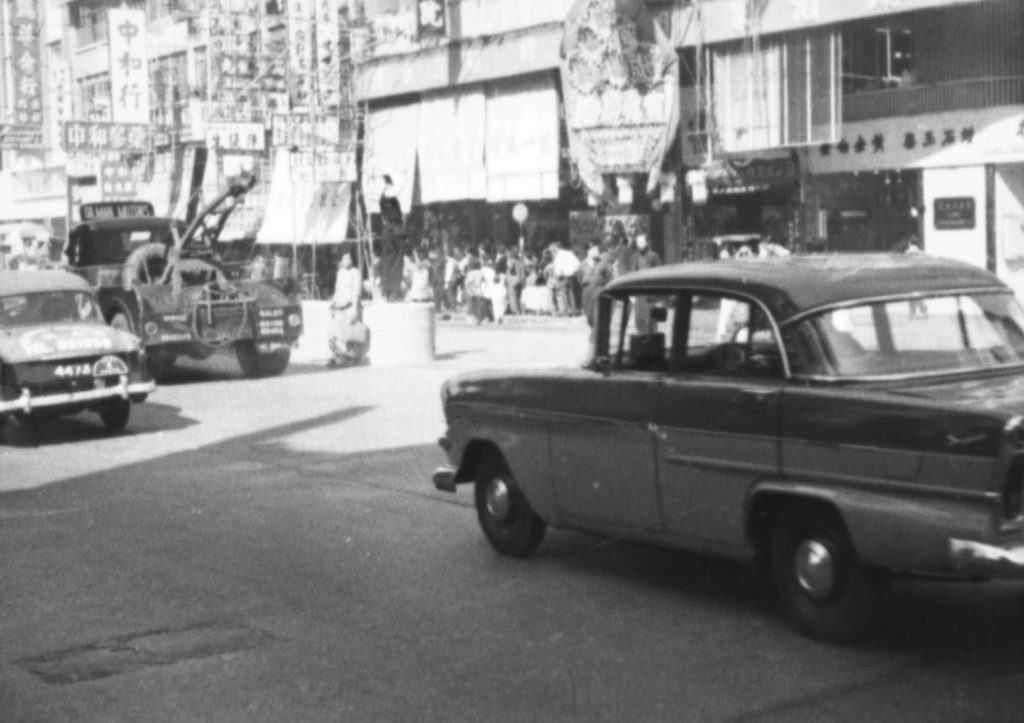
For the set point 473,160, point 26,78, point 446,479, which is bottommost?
point 446,479

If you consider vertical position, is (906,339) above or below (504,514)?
above

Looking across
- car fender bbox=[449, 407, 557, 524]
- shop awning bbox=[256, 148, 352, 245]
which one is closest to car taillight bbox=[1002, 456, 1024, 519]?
car fender bbox=[449, 407, 557, 524]

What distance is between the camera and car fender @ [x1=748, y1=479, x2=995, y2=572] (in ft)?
18.5

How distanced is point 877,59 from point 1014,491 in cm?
2290

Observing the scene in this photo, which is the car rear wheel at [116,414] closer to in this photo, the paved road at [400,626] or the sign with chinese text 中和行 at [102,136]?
the paved road at [400,626]

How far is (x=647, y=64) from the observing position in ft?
98.2

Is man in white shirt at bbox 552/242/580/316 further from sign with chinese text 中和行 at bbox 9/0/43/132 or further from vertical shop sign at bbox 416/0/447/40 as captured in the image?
sign with chinese text 中和行 at bbox 9/0/43/132

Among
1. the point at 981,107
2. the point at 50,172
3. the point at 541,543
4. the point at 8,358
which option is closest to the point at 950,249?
the point at 981,107

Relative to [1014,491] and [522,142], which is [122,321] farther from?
[1014,491]

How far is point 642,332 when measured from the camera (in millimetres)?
7500

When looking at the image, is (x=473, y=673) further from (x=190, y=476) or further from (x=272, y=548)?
(x=190, y=476)

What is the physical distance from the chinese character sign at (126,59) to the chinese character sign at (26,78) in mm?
8760

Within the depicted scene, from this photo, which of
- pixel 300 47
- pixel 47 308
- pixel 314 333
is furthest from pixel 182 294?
pixel 300 47

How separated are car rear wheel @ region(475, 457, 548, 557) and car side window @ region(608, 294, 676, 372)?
1.19 m
